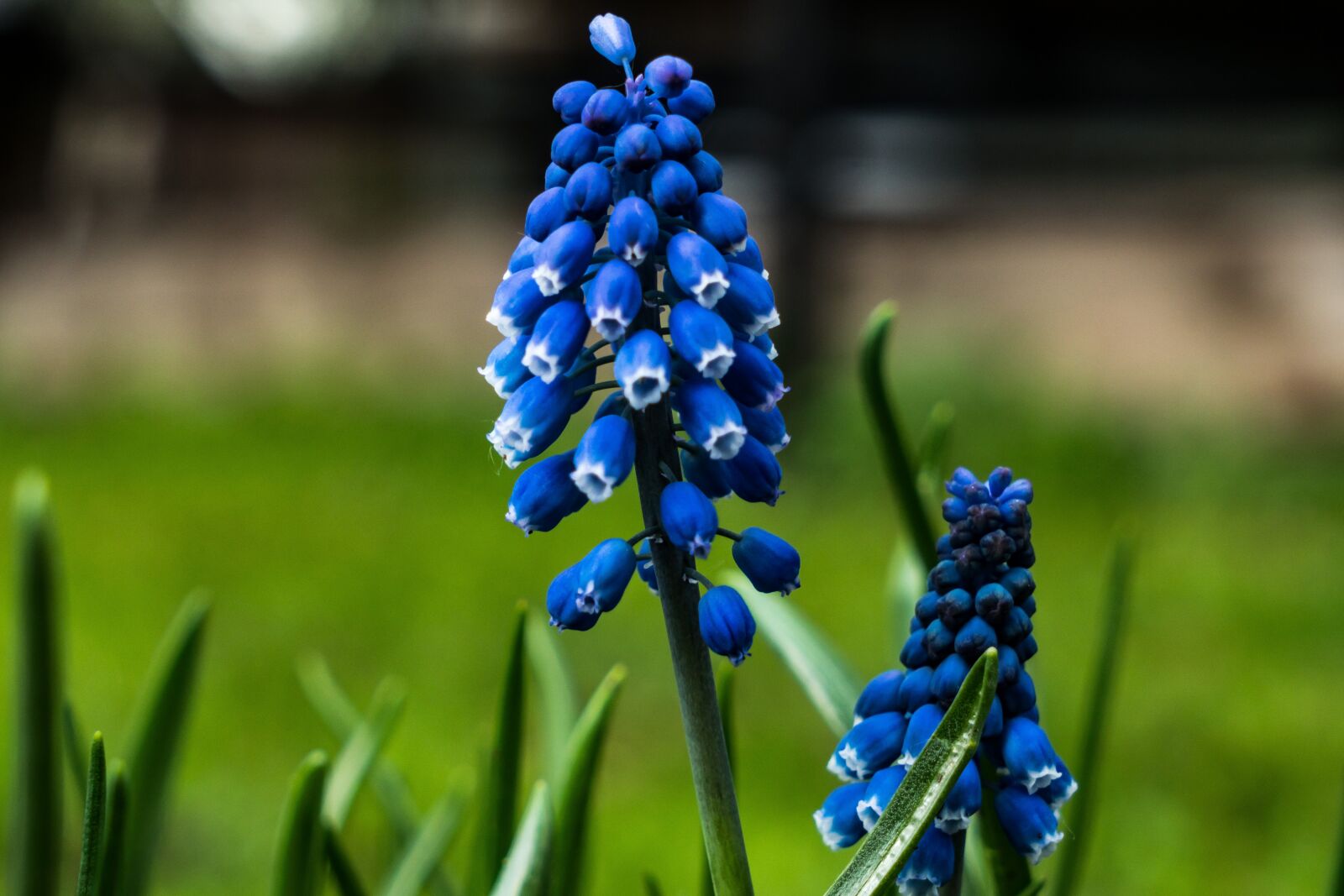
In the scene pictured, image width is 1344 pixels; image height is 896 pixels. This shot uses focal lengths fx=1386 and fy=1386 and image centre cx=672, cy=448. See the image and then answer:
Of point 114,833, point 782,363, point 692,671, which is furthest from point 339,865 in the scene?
point 782,363

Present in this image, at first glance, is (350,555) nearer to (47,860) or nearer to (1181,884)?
(1181,884)

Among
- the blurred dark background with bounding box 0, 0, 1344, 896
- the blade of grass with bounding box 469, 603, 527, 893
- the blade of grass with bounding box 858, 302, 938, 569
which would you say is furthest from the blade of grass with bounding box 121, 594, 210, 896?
the blurred dark background with bounding box 0, 0, 1344, 896

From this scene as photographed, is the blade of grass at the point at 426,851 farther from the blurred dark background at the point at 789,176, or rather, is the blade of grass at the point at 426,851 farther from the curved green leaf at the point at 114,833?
the blurred dark background at the point at 789,176

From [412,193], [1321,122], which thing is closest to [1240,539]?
[1321,122]

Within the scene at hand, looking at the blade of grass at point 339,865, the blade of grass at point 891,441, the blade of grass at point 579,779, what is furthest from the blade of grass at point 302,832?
the blade of grass at point 891,441

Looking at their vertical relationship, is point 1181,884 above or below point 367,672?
below

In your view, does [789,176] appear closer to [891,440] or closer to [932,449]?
[932,449]
